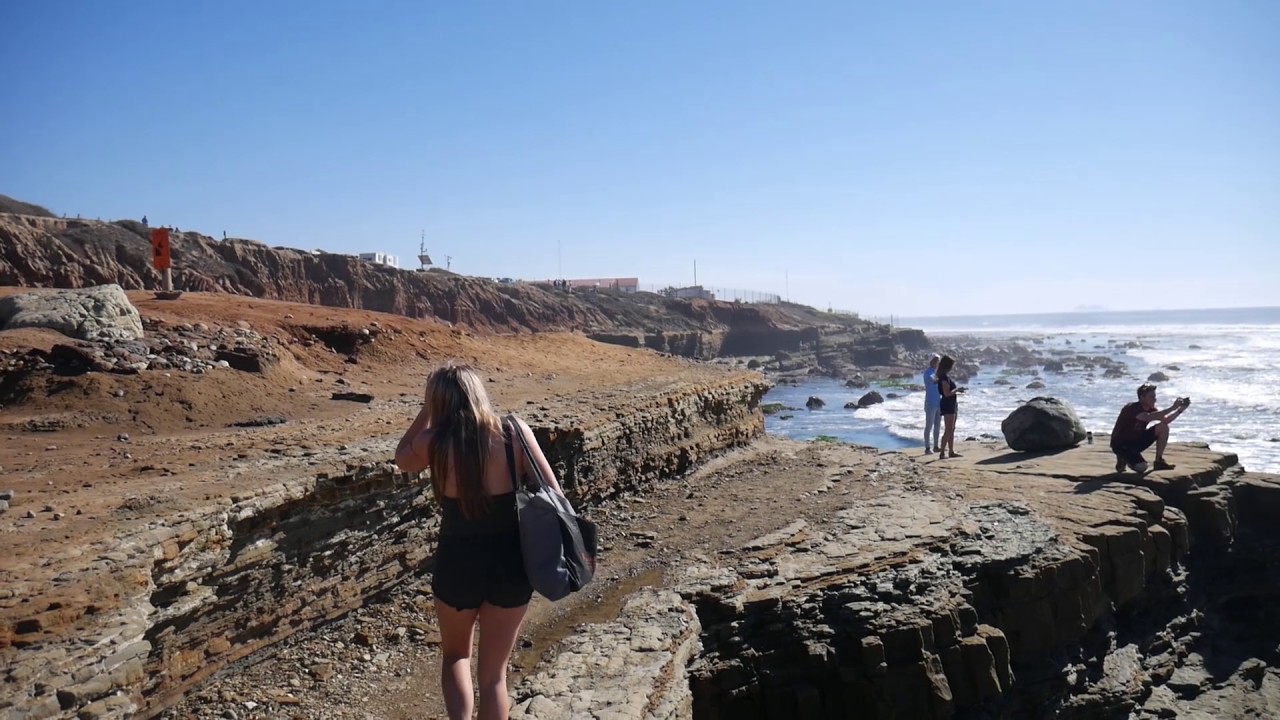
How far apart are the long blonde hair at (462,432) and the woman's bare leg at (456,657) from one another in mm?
439

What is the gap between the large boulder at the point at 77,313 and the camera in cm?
972

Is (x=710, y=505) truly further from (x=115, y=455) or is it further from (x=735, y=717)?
(x=115, y=455)

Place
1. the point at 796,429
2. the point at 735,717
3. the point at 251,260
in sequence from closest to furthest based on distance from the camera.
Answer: the point at 735,717, the point at 796,429, the point at 251,260

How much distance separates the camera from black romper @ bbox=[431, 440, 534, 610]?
124 inches

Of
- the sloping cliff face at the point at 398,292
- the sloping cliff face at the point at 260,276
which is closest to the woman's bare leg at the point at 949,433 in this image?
the sloping cliff face at the point at 398,292

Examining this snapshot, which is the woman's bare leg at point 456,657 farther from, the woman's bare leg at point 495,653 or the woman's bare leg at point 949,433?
the woman's bare leg at point 949,433

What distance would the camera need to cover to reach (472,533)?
10.5 ft

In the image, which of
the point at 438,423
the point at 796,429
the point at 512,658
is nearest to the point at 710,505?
the point at 512,658

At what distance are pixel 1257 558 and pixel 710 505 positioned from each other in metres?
8.17

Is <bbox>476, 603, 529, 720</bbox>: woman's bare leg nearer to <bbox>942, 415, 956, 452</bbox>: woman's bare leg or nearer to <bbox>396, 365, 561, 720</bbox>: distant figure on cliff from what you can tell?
<bbox>396, 365, 561, 720</bbox>: distant figure on cliff

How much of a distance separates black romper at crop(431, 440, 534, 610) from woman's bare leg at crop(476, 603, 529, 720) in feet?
0.19

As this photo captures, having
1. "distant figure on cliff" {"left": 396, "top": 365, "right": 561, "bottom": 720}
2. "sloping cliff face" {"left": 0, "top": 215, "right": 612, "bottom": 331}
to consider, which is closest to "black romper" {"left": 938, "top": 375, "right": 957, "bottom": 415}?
"distant figure on cliff" {"left": 396, "top": 365, "right": 561, "bottom": 720}

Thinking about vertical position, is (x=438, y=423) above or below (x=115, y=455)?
above

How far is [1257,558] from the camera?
11.1m
